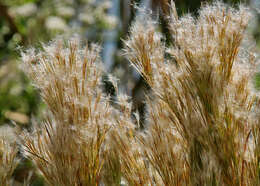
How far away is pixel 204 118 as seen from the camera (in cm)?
52

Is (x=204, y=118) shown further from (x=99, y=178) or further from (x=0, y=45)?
(x=0, y=45)

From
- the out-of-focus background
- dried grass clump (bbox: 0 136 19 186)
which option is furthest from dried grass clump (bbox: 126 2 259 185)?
the out-of-focus background

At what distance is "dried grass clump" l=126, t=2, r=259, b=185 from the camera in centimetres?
51

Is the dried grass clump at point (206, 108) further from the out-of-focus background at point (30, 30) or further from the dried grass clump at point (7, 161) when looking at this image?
the out-of-focus background at point (30, 30)

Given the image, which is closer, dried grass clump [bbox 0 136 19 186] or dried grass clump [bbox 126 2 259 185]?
dried grass clump [bbox 126 2 259 185]

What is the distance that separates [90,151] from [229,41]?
265 millimetres

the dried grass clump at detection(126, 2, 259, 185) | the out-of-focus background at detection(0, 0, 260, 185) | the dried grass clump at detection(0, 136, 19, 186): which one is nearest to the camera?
the dried grass clump at detection(126, 2, 259, 185)

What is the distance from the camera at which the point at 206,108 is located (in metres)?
0.52

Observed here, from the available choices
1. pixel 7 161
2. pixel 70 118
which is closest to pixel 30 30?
pixel 7 161

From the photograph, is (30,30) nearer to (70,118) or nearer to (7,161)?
(7,161)

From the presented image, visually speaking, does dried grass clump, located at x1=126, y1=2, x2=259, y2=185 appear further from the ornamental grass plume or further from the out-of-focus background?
the out-of-focus background

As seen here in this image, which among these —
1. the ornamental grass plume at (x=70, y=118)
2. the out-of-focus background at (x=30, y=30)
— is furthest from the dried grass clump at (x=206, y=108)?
the out-of-focus background at (x=30, y=30)

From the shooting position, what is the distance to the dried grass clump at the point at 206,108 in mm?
510

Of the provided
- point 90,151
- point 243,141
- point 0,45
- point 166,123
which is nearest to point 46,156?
point 90,151
